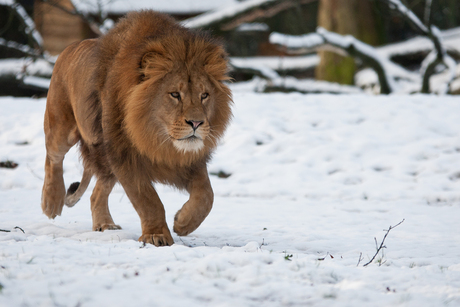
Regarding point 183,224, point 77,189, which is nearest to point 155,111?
point 183,224

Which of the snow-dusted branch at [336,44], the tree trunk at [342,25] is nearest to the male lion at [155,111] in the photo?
the snow-dusted branch at [336,44]

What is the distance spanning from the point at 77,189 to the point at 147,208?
58.8 inches

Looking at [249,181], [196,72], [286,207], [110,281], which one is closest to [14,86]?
[249,181]

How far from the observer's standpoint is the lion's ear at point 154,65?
3.51 metres

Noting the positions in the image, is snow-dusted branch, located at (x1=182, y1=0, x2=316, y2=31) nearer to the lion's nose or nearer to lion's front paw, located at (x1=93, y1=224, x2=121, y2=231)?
lion's front paw, located at (x1=93, y1=224, x2=121, y2=231)

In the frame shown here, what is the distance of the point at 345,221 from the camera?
4832 millimetres

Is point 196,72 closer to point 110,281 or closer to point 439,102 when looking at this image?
point 110,281

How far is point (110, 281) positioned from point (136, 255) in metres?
0.49

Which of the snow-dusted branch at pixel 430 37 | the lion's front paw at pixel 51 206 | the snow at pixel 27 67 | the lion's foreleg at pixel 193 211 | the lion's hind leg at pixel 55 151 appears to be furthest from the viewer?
the snow at pixel 27 67

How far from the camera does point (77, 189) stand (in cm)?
487

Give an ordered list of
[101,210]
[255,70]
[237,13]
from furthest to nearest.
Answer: [237,13], [255,70], [101,210]

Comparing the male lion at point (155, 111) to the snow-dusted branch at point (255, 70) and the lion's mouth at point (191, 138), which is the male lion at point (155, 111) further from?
the snow-dusted branch at point (255, 70)

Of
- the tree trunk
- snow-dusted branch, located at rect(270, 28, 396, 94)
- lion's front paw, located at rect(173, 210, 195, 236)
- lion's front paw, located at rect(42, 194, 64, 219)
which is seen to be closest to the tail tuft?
lion's front paw, located at rect(42, 194, 64, 219)

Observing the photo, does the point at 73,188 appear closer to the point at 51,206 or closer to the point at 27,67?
the point at 51,206
